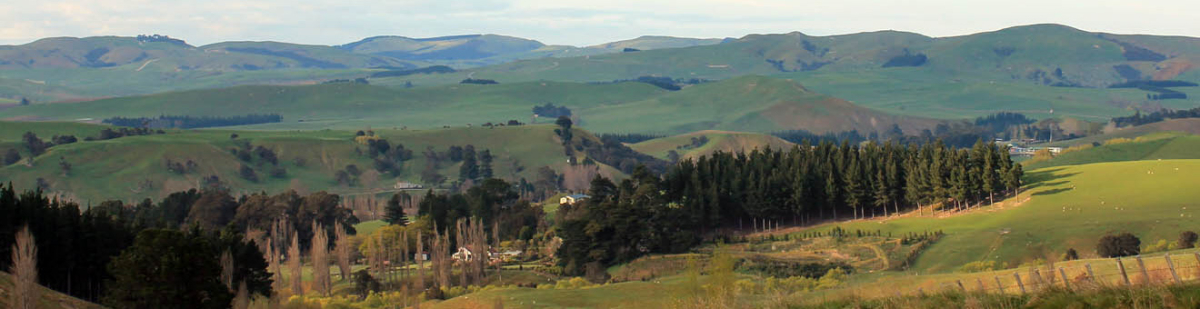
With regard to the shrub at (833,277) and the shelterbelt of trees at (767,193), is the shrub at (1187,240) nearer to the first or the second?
the shrub at (833,277)

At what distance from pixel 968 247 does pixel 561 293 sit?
1276 inches

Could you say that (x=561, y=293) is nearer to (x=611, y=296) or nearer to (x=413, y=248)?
(x=611, y=296)

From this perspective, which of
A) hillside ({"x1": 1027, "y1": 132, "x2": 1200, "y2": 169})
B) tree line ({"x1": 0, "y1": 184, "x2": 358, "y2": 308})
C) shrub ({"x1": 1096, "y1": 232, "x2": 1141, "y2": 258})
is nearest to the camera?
tree line ({"x1": 0, "y1": 184, "x2": 358, "y2": 308})

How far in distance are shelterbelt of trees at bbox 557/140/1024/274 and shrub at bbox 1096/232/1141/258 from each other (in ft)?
92.1

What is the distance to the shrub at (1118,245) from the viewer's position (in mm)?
70625

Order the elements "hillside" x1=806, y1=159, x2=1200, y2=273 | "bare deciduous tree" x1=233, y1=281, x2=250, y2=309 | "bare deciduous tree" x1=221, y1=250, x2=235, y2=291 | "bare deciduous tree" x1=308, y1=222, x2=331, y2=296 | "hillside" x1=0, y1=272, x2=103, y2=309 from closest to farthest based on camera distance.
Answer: "hillside" x1=0, y1=272, x2=103, y2=309
"bare deciduous tree" x1=233, y1=281, x2=250, y2=309
"bare deciduous tree" x1=221, y1=250, x2=235, y2=291
"hillside" x1=806, y1=159, x2=1200, y2=273
"bare deciduous tree" x1=308, y1=222, x2=331, y2=296

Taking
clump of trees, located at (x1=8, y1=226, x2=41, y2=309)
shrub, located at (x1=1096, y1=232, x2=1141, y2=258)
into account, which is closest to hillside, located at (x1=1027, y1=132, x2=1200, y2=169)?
shrub, located at (x1=1096, y1=232, x2=1141, y2=258)

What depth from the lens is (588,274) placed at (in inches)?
3553

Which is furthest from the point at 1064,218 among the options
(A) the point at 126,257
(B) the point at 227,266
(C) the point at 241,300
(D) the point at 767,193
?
(A) the point at 126,257

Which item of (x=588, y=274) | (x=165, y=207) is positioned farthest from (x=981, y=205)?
(x=165, y=207)

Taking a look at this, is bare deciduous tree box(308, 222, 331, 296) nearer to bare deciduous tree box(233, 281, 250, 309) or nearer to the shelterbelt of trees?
the shelterbelt of trees

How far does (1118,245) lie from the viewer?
7125 cm

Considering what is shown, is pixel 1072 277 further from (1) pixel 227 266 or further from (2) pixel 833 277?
(1) pixel 227 266

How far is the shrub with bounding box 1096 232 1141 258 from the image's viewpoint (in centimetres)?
7062
